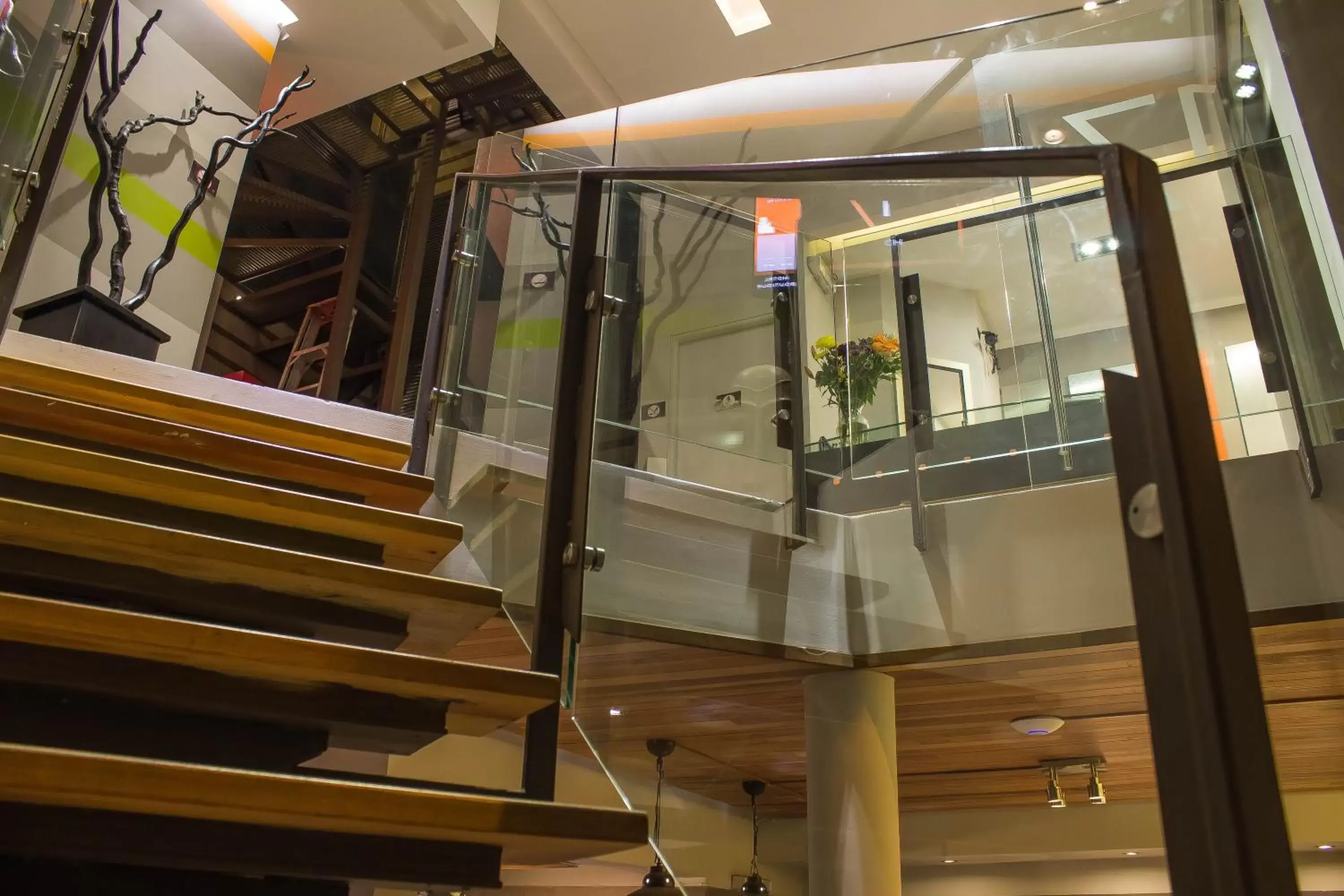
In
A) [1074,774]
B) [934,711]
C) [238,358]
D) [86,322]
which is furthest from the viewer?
[238,358]

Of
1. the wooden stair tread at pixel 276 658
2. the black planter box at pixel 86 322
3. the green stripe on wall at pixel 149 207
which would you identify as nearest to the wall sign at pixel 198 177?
A: the green stripe on wall at pixel 149 207

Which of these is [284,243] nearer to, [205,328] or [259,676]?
[205,328]

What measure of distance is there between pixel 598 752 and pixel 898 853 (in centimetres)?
150

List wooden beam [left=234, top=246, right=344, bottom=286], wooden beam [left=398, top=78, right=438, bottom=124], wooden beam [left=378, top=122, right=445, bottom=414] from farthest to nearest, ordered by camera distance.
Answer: wooden beam [left=234, top=246, right=344, bottom=286] < wooden beam [left=398, top=78, right=438, bottom=124] < wooden beam [left=378, top=122, right=445, bottom=414]

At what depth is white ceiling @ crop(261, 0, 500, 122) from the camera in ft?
18.4

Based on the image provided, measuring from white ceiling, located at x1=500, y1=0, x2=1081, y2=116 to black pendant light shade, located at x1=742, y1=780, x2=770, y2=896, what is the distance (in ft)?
→ 16.4

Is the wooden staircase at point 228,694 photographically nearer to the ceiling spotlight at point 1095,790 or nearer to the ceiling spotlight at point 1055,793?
the ceiling spotlight at point 1095,790

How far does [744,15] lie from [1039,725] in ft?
15.3

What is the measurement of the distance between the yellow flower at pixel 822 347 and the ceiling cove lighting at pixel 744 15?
3.70m

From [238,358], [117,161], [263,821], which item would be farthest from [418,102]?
[263,821]

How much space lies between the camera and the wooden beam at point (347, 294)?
661 cm

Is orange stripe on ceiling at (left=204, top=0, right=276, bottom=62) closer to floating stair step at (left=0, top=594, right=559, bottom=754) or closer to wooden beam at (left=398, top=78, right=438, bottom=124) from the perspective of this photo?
wooden beam at (left=398, top=78, right=438, bottom=124)

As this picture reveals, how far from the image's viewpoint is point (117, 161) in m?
4.21

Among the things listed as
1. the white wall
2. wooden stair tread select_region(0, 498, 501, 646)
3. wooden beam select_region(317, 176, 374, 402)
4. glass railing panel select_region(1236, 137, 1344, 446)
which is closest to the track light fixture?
glass railing panel select_region(1236, 137, 1344, 446)
